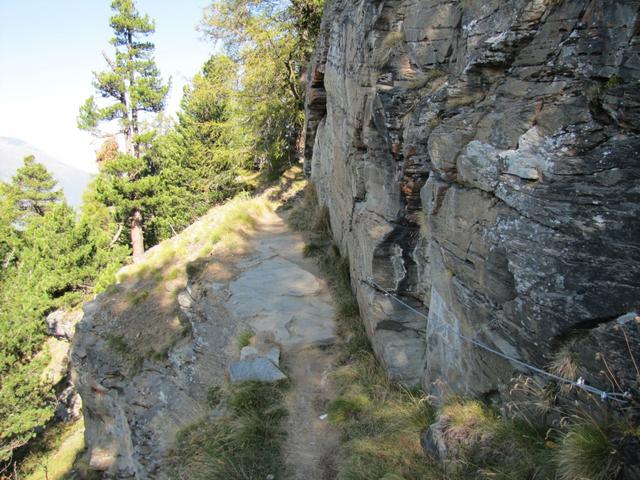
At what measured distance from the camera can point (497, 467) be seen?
361cm

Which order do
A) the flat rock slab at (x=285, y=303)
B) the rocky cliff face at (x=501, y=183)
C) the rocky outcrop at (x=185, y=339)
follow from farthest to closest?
the flat rock slab at (x=285, y=303), the rocky outcrop at (x=185, y=339), the rocky cliff face at (x=501, y=183)

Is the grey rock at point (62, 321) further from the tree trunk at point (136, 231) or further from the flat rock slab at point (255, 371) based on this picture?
the flat rock slab at point (255, 371)

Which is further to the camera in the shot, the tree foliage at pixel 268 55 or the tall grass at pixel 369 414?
the tree foliage at pixel 268 55

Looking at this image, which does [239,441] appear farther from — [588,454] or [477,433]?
[588,454]

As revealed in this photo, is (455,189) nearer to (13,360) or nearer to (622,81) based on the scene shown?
(622,81)

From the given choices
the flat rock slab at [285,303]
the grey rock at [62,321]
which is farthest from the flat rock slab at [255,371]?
the grey rock at [62,321]

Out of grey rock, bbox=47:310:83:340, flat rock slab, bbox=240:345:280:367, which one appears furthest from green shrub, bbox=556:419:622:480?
grey rock, bbox=47:310:83:340

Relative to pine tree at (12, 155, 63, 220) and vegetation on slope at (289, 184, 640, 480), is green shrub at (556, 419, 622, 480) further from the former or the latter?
pine tree at (12, 155, 63, 220)

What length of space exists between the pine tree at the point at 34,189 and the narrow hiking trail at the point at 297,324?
25230 millimetres

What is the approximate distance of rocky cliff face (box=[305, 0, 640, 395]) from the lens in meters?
3.05

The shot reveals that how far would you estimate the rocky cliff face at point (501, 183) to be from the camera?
10.0ft

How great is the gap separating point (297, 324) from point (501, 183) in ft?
17.3

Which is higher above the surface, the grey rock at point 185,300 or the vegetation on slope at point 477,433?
the vegetation on slope at point 477,433

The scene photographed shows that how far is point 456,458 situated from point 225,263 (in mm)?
7595
